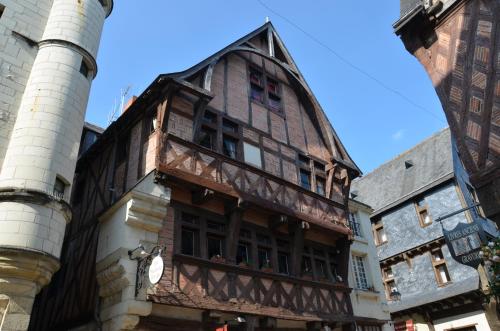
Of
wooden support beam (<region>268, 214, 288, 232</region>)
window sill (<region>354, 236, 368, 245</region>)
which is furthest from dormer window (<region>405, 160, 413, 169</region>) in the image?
wooden support beam (<region>268, 214, 288, 232</region>)

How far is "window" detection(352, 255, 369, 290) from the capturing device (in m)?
14.3

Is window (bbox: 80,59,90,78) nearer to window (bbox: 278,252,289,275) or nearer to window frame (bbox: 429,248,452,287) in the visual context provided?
window (bbox: 278,252,289,275)

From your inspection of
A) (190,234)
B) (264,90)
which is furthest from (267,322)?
(264,90)

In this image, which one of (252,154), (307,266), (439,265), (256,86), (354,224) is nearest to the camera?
(252,154)

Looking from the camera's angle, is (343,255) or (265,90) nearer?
(343,255)

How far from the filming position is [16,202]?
769cm

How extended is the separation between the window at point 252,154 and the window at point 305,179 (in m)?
1.96

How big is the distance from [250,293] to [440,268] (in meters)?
12.1

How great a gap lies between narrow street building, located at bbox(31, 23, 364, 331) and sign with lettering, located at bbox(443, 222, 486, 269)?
365 cm

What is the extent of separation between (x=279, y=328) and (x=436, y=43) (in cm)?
744

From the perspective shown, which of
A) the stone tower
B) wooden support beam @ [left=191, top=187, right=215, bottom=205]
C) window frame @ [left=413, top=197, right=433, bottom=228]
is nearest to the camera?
the stone tower

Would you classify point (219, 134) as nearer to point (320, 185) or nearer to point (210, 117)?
point (210, 117)

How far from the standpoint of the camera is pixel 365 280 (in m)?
14.7

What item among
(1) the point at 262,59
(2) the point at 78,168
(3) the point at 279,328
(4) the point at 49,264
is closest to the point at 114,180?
(2) the point at 78,168
